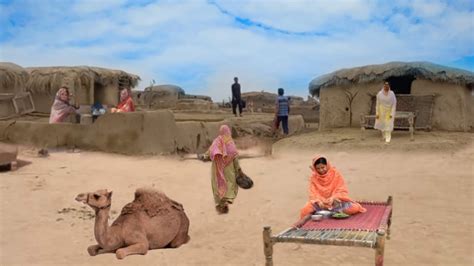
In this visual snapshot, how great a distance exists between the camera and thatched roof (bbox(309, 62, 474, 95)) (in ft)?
46.0

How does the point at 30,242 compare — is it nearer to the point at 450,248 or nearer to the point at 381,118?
the point at 450,248

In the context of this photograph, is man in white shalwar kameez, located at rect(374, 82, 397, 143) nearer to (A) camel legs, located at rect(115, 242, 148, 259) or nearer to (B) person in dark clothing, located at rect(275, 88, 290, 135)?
(B) person in dark clothing, located at rect(275, 88, 290, 135)

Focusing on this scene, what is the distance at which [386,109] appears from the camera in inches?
513

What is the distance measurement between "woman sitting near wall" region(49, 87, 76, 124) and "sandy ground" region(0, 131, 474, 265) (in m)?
1.27

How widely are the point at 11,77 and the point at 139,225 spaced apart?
1177cm

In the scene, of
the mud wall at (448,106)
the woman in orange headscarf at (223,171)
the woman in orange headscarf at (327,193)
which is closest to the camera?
the woman in orange headscarf at (327,193)

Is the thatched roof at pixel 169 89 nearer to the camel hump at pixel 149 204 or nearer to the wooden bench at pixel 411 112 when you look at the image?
the wooden bench at pixel 411 112

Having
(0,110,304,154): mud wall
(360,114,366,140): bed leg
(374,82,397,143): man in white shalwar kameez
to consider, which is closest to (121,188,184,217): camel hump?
(0,110,304,154): mud wall

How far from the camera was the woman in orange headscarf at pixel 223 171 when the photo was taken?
746 centimetres

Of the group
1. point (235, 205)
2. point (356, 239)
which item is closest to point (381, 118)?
point (235, 205)

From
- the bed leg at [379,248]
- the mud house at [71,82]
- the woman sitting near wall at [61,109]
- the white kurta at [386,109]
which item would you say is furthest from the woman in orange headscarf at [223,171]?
the mud house at [71,82]

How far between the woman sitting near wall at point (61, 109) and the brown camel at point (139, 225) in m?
7.15

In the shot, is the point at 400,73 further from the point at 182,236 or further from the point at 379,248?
the point at 379,248

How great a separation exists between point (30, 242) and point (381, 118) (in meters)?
9.82
